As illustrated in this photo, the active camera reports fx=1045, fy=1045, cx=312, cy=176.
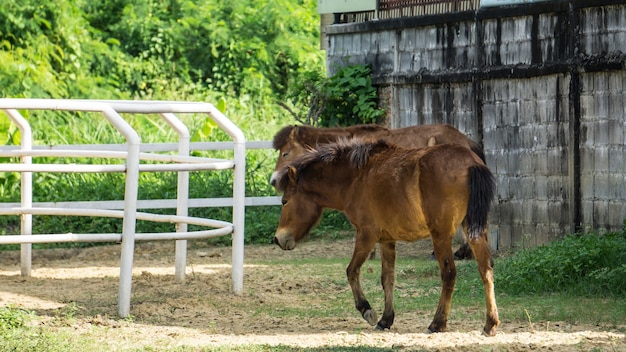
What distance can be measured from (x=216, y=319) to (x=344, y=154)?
171 cm

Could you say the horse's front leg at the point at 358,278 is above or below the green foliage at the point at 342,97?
below

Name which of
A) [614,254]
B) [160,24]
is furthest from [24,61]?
[614,254]

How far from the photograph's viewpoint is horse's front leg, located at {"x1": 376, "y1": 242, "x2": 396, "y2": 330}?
8086mm

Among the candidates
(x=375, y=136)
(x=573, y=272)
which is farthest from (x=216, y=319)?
(x=375, y=136)

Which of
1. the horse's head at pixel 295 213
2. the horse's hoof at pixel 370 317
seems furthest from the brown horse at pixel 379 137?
the horse's hoof at pixel 370 317

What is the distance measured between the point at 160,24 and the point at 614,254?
16901 millimetres

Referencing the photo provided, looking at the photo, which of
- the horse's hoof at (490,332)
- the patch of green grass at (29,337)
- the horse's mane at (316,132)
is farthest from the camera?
the horse's mane at (316,132)

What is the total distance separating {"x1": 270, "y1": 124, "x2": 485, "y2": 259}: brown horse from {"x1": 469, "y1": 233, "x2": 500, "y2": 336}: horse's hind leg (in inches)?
169

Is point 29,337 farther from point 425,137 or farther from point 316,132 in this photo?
point 425,137

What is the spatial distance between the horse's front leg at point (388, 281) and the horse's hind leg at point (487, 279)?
0.89 metres

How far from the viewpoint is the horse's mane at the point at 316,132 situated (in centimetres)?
1213

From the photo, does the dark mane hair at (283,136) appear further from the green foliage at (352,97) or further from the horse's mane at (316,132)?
the green foliage at (352,97)

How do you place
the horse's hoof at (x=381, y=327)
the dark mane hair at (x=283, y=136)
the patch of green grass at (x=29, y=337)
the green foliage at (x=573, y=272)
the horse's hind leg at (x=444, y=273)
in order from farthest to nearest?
the dark mane hair at (x=283, y=136) < the green foliage at (x=573, y=272) < the horse's hoof at (x=381, y=327) < the horse's hind leg at (x=444, y=273) < the patch of green grass at (x=29, y=337)

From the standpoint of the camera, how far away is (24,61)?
2083 centimetres
